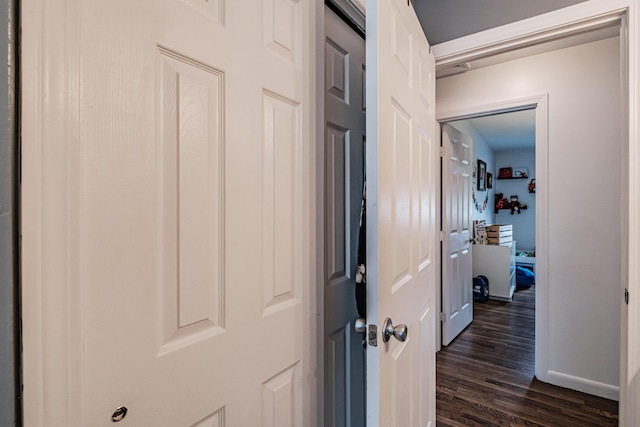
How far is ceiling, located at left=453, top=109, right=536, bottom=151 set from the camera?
4016 millimetres

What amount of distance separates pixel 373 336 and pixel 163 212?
0.60m

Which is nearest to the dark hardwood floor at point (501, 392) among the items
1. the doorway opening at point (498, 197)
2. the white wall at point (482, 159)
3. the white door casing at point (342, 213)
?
the doorway opening at point (498, 197)

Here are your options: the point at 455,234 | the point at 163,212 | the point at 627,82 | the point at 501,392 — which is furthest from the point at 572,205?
the point at 163,212

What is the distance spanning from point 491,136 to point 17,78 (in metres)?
5.76

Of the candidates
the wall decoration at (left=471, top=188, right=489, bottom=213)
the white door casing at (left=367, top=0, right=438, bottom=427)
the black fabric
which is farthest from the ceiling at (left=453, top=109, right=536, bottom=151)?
the black fabric

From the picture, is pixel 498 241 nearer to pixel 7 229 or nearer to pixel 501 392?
pixel 501 392

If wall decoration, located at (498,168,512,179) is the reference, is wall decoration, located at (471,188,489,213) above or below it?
below

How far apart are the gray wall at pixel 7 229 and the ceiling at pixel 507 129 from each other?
3.85 meters

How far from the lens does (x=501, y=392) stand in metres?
2.22

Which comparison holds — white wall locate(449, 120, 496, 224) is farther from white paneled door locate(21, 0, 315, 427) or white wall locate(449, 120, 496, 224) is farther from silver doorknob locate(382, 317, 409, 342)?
white paneled door locate(21, 0, 315, 427)

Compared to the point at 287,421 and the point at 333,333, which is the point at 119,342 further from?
the point at 333,333

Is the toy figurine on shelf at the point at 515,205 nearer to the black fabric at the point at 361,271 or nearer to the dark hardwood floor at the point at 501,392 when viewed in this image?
the dark hardwood floor at the point at 501,392

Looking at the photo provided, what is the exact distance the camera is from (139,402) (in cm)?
58

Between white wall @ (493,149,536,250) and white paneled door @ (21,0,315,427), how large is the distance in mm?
6651
